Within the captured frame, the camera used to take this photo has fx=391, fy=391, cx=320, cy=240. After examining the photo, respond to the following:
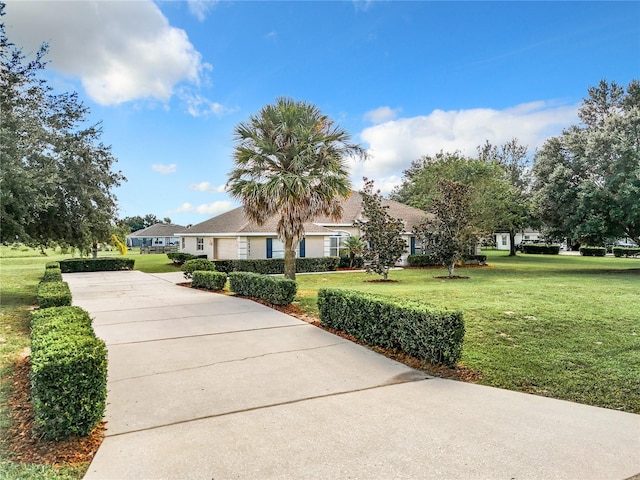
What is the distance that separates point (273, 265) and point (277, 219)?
2.65m

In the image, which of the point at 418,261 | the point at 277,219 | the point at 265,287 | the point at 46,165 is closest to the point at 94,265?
the point at 277,219

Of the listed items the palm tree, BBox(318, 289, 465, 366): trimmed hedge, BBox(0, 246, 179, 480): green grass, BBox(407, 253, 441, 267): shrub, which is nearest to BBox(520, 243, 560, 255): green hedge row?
BBox(407, 253, 441, 267): shrub

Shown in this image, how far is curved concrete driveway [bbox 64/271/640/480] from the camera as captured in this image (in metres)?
3.18

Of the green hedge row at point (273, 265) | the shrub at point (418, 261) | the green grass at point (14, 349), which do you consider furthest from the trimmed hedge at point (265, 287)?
the shrub at point (418, 261)

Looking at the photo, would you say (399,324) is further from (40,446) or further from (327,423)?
(40,446)

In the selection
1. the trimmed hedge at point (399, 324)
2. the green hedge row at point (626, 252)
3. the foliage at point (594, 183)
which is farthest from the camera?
the green hedge row at point (626, 252)

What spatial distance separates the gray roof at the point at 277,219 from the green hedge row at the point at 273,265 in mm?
2167

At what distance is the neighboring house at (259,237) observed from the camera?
23656 mm

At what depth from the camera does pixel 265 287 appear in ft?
37.4

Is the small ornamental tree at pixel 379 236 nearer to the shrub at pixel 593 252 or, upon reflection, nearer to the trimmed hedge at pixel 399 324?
the trimmed hedge at pixel 399 324

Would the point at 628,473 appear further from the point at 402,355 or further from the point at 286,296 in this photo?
the point at 286,296

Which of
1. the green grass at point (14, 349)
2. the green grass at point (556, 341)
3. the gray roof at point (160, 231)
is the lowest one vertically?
the green grass at point (556, 341)

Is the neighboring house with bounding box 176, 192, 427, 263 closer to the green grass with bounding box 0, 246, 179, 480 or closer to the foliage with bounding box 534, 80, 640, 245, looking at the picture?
the foliage with bounding box 534, 80, 640, 245

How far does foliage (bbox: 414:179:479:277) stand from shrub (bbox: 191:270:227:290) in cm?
1056
